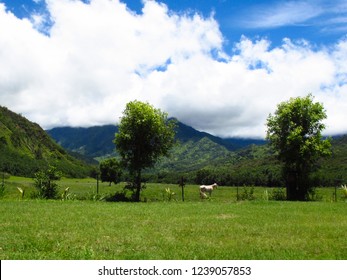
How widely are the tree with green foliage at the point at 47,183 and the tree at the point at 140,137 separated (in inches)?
301

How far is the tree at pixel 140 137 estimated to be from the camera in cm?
4169

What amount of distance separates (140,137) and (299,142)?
18.5 metres

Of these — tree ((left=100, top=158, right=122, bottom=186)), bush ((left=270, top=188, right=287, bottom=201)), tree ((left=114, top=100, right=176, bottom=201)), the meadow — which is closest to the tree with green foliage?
tree ((left=114, top=100, right=176, bottom=201))

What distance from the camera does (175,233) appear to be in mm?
16016

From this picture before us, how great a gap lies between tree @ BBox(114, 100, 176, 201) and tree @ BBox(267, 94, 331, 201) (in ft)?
44.9

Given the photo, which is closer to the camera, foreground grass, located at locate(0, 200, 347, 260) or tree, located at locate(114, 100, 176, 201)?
foreground grass, located at locate(0, 200, 347, 260)

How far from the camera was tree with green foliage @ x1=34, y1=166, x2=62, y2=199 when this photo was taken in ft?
124

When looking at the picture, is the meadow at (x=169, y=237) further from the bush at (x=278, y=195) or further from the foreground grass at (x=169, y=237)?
the bush at (x=278, y=195)

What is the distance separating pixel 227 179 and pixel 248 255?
6597 inches

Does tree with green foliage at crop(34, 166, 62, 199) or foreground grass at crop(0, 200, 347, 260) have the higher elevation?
tree with green foliage at crop(34, 166, 62, 199)

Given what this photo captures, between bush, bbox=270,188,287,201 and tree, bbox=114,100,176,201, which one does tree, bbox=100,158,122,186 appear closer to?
tree, bbox=114,100,176,201

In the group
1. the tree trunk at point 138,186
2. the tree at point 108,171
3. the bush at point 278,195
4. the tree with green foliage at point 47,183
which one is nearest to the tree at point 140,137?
the tree trunk at point 138,186

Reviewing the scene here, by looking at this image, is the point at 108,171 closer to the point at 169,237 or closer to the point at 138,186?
the point at 138,186
